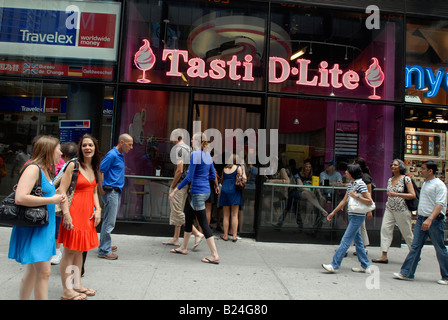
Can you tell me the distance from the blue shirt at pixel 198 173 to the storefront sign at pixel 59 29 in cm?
334

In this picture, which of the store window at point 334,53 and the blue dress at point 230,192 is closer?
the blue dress at point 230,192

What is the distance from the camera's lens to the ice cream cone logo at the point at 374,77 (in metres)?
7.39

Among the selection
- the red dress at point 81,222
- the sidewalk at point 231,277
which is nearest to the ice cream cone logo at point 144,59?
the sidewalk at point 231,277

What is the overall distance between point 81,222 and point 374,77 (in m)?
6.67

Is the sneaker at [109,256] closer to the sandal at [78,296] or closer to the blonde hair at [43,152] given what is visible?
the sandal at [78,296]

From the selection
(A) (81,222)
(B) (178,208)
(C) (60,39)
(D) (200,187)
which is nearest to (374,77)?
(D) (200,187)

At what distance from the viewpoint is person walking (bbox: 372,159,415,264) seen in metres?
5.70

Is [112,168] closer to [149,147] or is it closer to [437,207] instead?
[149,147]

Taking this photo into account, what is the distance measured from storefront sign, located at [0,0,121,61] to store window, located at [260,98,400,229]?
3874mm

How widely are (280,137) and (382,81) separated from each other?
261 cm

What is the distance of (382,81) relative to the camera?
7.43m

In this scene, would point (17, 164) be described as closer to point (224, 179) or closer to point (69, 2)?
point (69, 2)

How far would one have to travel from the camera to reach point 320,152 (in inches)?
293
